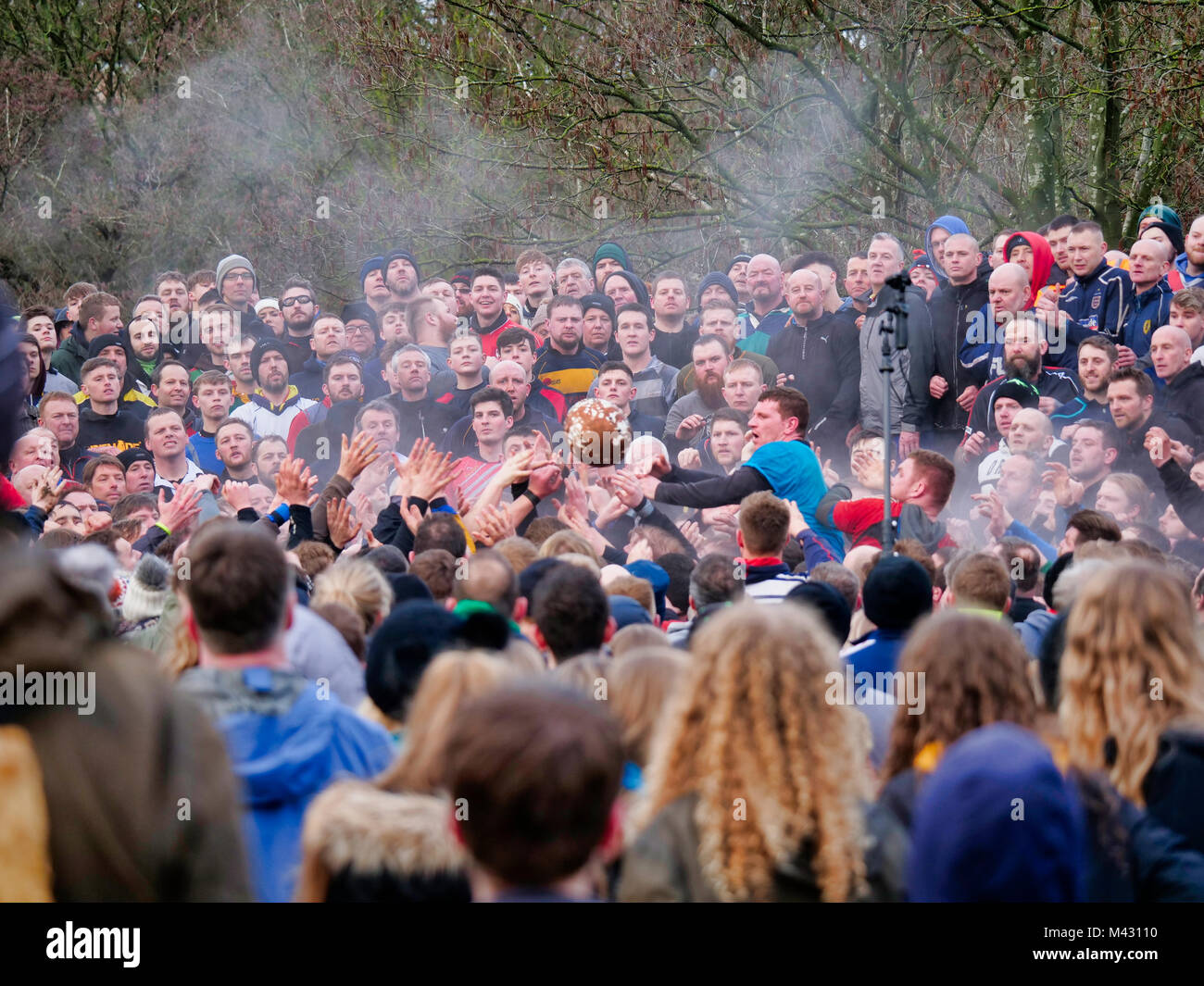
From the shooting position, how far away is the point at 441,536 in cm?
571

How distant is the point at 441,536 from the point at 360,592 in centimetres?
133

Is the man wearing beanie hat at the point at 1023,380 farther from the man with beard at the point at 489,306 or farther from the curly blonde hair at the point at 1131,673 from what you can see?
the curly blonde hair at the point at 1131,673

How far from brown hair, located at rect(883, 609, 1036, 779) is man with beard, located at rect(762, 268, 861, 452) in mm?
6496

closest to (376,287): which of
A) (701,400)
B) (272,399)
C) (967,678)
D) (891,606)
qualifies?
(272,399)

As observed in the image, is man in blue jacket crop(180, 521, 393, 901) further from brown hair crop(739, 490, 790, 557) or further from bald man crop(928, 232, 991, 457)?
bald man crop(928, 232, 991, 457)

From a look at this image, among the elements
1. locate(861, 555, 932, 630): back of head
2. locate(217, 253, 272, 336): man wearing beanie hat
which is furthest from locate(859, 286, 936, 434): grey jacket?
locate(217, 253, 272, 336): man wearing beanie hat

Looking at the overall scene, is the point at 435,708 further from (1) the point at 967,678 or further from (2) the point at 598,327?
(2) the point at 598,327

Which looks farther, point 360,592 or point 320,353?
point 320,353

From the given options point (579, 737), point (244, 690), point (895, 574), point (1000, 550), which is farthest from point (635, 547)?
point (579, 737)

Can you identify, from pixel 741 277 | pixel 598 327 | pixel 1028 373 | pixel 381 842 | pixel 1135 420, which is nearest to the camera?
pixel 381 842

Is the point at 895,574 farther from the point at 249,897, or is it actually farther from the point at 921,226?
the point at 921,226

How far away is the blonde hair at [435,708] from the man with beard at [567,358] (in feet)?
21.9

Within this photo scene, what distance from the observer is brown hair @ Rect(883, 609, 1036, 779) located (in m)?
2.78

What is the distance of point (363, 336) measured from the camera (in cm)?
1052
